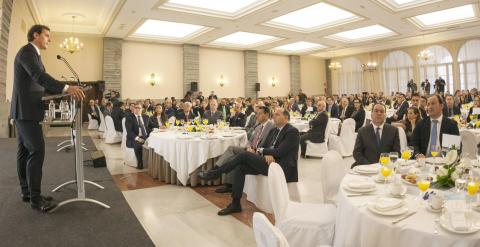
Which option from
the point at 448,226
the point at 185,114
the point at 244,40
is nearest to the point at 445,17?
the point at 244,40

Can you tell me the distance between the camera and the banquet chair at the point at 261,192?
12.0 feet

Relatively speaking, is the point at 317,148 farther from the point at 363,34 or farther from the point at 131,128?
the point at 363,34

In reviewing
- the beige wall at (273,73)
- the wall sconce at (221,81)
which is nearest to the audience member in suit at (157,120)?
the wall sconce at (221,81)

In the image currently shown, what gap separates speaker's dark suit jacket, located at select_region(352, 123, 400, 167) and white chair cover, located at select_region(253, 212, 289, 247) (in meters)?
2.40

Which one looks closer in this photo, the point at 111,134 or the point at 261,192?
the point at 261,192

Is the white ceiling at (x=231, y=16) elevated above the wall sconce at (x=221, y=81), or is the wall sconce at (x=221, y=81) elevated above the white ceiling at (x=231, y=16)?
the white ceiling at (x=231, y=16)

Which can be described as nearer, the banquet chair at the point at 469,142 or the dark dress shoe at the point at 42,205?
the dark dress shoe at the point at 42,205

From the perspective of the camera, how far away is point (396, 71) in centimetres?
1958

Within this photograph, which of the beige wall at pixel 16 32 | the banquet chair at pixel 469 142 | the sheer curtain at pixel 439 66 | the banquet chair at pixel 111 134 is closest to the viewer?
the banquet chair at pixel 469 142

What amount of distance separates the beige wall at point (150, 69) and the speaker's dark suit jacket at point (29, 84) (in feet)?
39.8

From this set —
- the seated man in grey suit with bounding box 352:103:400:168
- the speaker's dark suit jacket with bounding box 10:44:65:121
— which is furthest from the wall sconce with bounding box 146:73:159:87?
the seated man in grey suit with bounding box 352:103:400:168

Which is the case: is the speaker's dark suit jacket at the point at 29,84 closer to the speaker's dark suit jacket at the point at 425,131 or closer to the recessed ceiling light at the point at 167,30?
the speaker's dark suit jacket at the point at 425,131

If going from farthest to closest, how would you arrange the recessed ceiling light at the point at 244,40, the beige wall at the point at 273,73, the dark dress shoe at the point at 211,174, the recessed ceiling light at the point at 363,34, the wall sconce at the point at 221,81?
the beige wall at the point at 273,73 → the wall sconce at the point at 221,81 → the recessed ceiling light at the point at 244,40 → the recessed ceiling light at the point at 363,34 → the dark dress shoe at the point at 211,174

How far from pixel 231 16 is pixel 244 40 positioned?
485 centimetres
